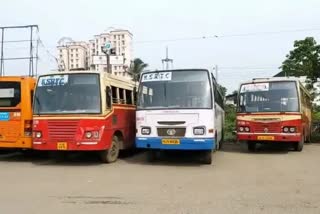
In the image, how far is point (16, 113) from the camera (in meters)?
14.3

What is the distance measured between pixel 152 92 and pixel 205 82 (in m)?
1.51

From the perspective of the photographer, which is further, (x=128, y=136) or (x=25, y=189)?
(x=128, y=136)

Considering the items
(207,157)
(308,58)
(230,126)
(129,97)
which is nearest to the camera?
(207,157)

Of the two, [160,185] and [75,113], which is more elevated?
[75,113]

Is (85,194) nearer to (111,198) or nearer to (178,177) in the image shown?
(111,198)

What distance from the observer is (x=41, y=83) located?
14039 mm

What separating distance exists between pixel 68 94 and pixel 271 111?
7.24 metres

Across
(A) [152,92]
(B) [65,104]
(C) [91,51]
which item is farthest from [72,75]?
(C) [91,51]

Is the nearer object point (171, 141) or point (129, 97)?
point (171, 141)

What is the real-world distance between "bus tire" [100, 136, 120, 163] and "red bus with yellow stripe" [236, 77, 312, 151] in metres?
5.12

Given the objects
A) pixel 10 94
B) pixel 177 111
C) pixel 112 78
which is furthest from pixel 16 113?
pixel 177 111

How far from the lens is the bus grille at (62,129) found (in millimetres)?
13375

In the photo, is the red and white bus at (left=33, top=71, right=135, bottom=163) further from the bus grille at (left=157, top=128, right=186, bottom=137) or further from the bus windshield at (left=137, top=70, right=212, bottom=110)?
the bus grille at (left=157, top=128, right=186, bottom=137)

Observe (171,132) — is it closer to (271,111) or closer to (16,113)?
(16,113)
